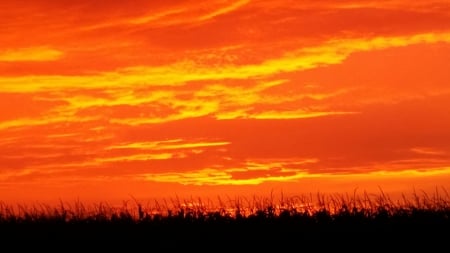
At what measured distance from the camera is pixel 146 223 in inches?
780

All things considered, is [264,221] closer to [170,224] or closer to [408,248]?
[170,224]

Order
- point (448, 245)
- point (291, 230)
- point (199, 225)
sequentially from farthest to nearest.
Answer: point (199, 225), point (291, 230), point (448, 245)

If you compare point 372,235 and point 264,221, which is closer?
point 372,235

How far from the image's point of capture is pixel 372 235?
17500mm

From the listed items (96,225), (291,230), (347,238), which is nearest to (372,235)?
(347,238)

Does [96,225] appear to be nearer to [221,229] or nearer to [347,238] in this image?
[221,229]

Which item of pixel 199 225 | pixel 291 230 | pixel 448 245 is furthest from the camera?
pixel 199 225

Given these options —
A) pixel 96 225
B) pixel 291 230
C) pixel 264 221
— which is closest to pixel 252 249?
pixel 291 230

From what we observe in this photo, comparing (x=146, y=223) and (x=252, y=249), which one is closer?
(x=252, y=249)

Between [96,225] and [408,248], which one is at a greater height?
[96,225]

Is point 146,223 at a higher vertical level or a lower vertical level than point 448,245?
higher

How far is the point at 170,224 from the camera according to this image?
19562 mm

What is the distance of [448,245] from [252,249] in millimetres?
3262

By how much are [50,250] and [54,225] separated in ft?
7.89
